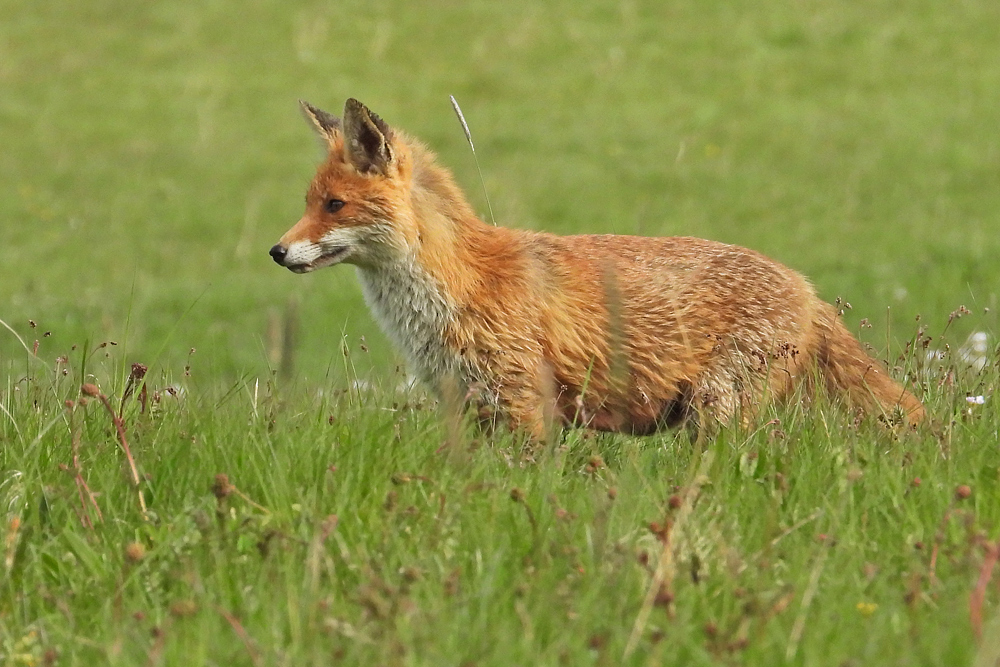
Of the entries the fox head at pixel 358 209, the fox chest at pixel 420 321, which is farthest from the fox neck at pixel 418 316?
the fox head at pixel 358 209

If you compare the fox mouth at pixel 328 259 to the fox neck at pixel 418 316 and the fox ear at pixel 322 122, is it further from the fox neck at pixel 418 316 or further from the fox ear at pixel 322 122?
the fox ear at pixel 322 122

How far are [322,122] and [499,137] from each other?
13563 millimetres

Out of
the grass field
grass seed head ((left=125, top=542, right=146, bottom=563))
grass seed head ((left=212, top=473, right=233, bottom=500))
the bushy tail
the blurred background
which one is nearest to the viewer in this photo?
the grass field

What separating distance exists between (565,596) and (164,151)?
18218 mm

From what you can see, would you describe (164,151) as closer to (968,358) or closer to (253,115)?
(253,115)

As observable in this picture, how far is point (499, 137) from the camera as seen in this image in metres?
20.3

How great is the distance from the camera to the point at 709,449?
4.54 metres

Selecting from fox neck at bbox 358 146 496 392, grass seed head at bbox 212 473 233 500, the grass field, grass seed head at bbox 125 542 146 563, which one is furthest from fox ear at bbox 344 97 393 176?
grass seed head at bbox 125 542 146 563

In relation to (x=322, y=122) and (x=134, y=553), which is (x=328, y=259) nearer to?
(x=322, y=122)

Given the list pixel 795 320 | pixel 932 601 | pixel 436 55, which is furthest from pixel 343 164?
pixel 436 55

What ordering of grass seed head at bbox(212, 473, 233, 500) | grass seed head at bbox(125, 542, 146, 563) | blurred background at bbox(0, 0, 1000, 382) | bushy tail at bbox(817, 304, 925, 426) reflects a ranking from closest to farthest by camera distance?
grass seed head at bbox(125, 542, 146, 563) → grass seed head at bbox(212, 473, 233, 500) → bushy tail at bbox(817, 304, 925, 426) → blurred background at bbox(0, 0, 1000, 382)

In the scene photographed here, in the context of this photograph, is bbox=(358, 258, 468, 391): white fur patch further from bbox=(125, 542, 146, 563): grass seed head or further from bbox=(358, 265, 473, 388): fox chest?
bbox=(125, 542, 146, 563): grass seed head

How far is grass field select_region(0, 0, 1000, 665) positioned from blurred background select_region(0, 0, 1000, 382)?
0.07 m

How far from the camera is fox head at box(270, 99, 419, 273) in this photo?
627 cm
